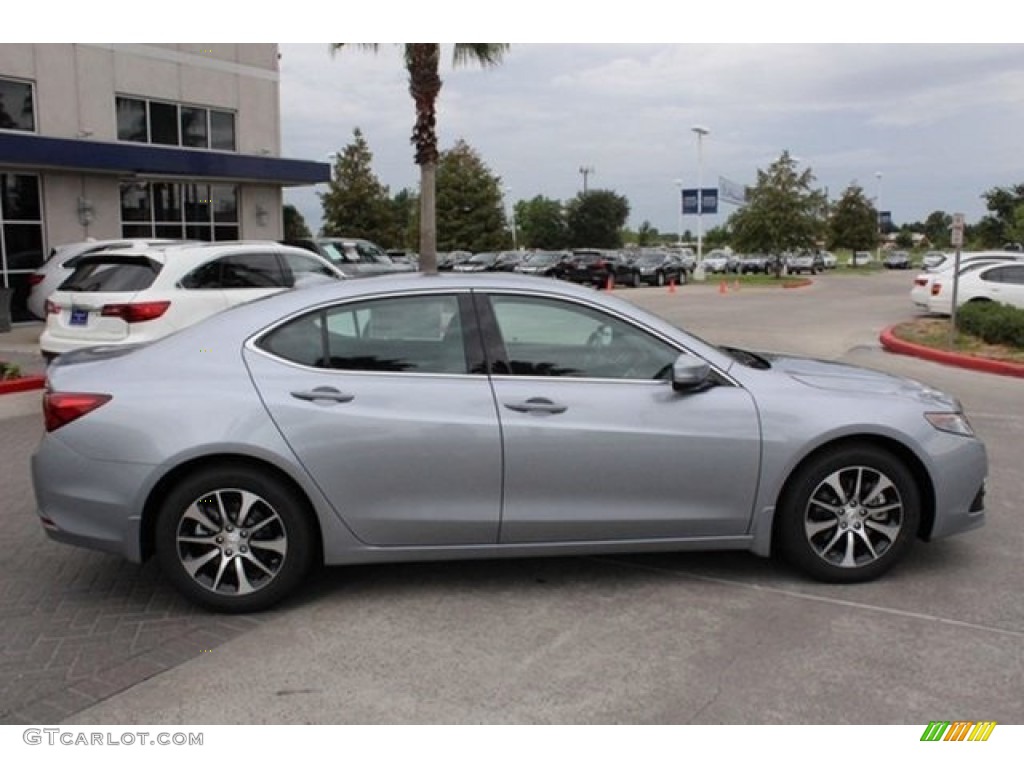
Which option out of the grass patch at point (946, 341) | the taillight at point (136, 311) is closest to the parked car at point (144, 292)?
the taillight at point (136, 311)

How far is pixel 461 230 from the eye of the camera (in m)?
59.5

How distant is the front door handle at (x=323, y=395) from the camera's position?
421cm

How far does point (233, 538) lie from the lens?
166 inches

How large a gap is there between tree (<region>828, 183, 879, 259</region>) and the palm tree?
54234mm

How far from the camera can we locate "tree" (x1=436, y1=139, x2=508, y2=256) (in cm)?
5969

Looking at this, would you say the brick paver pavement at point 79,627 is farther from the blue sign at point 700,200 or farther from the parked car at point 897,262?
the parked car at point 897,262

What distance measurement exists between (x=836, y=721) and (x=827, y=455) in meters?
1.46

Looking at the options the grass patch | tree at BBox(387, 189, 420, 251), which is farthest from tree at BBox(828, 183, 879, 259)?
the grass patch

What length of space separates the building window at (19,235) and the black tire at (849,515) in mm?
16978

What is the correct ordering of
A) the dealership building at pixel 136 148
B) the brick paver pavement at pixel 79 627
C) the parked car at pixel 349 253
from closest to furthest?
the brick paver pavement at pixel 79 627 → the dealership building at pixel 136 148 → the parked car at pixel 349 253

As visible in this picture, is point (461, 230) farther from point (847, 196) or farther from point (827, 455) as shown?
point (827, 455)

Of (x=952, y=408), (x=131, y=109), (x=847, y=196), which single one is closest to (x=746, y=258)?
(x=847, y=196)

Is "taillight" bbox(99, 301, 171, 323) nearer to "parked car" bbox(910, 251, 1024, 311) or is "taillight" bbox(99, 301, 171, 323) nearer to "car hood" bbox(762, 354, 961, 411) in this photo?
"car hood" bbox(762, 354, 961, 411)

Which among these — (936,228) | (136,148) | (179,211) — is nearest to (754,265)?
(179,211)
